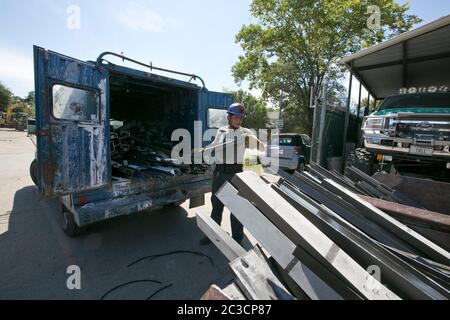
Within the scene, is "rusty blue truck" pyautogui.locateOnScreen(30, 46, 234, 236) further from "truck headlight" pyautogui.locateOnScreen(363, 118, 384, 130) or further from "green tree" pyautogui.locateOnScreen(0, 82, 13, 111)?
"green tree" pyautogui.locateOnScreen(0, 82, 13, 111)

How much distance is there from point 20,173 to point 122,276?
26.9 feet

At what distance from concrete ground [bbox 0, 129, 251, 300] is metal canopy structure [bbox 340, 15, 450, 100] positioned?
22.1 feet

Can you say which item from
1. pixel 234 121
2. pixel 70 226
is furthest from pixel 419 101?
pixel 70 226

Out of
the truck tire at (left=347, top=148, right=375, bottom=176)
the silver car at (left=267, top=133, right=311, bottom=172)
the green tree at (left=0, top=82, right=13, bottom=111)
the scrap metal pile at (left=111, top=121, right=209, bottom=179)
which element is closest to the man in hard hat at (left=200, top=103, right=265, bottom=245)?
the scrap metal pile at (left=111, top=121, right=209, bottom=179)

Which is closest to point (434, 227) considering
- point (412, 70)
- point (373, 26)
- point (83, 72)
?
point (83, 72)

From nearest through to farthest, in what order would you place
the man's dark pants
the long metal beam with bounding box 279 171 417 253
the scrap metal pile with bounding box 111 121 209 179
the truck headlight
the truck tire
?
the long metal beam with bounding box 279 171 417 253 → the man's dark pants → the scrap metal pile with bounding box 111 121 209 179 → the truck headlight → the truck tire

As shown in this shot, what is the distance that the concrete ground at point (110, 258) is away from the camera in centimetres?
277

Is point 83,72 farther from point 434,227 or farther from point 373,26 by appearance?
point 373,26

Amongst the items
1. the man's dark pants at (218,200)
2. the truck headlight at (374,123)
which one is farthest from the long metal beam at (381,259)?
the truck headlight at (374,123)

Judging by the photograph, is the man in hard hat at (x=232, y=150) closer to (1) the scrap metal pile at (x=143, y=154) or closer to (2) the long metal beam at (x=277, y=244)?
(1) the scrap metal pile at (x=143, y=154)

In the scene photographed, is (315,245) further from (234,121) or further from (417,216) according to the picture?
(234,121)

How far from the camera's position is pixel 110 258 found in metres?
3.44

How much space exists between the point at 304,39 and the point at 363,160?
14.0 m

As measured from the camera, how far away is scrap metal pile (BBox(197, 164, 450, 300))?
139 cm
